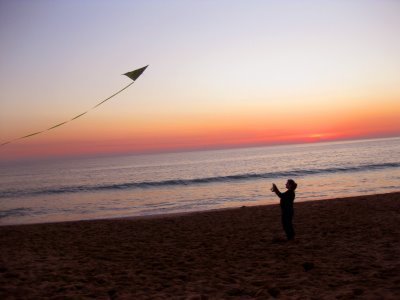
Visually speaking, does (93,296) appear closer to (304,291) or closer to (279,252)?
(304,291)

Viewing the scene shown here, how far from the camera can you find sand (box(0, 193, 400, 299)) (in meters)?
5.34

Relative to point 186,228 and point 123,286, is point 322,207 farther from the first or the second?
point 123,286

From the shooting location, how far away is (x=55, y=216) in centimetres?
1897

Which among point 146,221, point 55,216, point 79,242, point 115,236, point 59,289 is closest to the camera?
point 59,289

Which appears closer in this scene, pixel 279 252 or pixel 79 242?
pixel 279 252

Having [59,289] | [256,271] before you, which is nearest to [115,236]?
[59,289]

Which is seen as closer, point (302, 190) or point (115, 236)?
point (115, 236)

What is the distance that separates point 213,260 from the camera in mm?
7309

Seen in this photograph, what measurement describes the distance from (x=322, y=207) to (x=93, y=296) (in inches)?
447

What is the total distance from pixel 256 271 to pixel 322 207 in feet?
29.5

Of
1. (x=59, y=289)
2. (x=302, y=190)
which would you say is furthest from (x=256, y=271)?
(x=302, y=190)

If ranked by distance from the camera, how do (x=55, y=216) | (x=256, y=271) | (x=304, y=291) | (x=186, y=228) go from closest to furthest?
(x=304, y=291) < (x=256, y=271) < (x=186, y=228) < (x=55, y=216)

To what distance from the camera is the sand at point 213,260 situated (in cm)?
534

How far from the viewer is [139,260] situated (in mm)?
7602
